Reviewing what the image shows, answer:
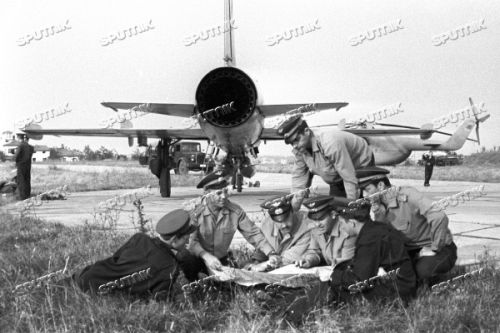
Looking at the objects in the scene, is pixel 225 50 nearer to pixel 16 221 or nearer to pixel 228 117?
pixel 228 117

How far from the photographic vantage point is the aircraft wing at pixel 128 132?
12.7 meters

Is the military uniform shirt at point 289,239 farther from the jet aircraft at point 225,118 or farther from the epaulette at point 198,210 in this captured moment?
the jet aircraft at point 225,118

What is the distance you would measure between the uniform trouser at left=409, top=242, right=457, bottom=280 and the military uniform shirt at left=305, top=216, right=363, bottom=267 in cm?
52

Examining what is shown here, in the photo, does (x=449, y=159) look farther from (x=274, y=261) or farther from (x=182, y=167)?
(x=274, y=261)

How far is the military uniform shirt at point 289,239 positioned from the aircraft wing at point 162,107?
6.10 m

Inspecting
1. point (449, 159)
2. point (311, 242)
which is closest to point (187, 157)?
point (311, 242)

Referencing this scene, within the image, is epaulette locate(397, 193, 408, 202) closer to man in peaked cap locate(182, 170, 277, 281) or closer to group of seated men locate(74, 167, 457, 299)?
group of seated men locate(74, 167, 457, 299)

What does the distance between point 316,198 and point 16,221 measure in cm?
574

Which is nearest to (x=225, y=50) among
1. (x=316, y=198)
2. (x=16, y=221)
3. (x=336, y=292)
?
(x=16, y=221)

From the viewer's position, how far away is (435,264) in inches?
147

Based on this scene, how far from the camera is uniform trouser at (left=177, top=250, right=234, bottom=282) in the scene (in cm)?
408

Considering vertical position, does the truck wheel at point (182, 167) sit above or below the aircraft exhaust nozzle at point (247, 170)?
below

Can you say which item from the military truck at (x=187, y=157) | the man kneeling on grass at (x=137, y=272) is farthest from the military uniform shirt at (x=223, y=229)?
the military truck at (x=187, y=157)

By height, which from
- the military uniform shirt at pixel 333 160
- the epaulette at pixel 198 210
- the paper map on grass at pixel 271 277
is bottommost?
the paper map on grass at pixel 271 277
